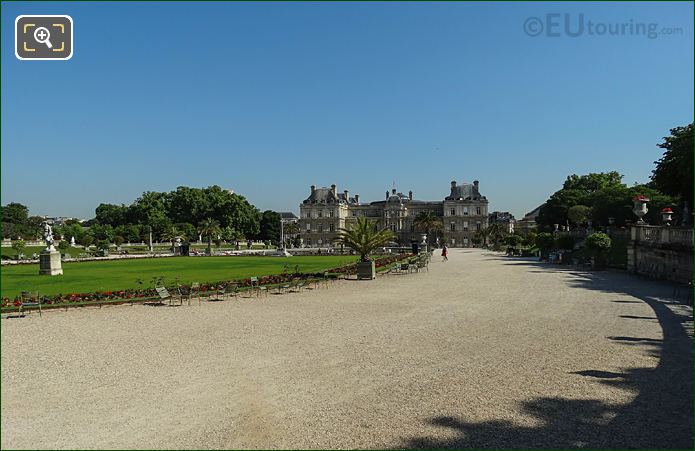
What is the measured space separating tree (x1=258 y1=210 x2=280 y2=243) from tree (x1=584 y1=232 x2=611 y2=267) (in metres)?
90.7

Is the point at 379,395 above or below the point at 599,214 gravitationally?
below

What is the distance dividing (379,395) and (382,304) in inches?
384

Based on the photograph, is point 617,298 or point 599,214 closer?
point 617,298

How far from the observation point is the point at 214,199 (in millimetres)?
100125

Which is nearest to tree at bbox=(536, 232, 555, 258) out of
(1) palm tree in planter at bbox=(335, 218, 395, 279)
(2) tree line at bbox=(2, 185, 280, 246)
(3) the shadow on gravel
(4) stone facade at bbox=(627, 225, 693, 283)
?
(4) stone facade at bbox=(627, 225, 693, 283)

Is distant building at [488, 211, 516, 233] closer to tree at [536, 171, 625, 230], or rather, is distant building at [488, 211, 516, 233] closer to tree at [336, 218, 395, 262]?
tree at [536, 171, 625, 230]

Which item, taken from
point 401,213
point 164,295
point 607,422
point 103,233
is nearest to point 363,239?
point 164,295

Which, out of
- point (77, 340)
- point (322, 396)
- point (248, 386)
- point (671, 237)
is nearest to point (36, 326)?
point (77, 340)

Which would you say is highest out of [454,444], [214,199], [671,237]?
[214,199]

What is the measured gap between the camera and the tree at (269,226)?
118m

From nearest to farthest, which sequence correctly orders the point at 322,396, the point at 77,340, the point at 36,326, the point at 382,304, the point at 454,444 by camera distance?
1. the point at 454,444
2. the point at 322,396
3. the point at 77,340
4. the point at 36,326
5. the point at 382,304

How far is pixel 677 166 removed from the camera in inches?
1342

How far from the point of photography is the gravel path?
21.1 ft

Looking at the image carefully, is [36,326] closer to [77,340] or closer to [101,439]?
[77,340]
